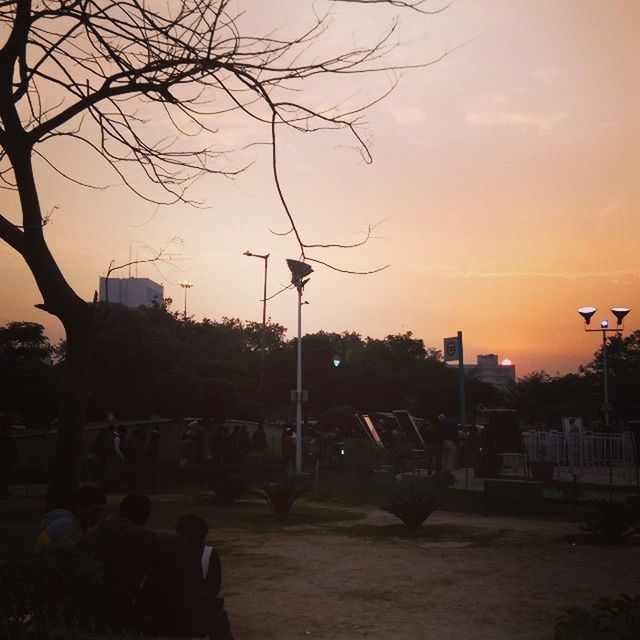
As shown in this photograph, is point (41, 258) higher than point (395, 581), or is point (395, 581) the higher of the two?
point (41, 258)

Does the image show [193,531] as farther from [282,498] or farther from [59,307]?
[282,498]

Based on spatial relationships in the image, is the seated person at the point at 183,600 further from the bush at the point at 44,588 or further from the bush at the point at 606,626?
the bush at the point at 606,626

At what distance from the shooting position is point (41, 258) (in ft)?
22.6

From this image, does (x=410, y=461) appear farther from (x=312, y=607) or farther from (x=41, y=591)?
(x=41, y=591)

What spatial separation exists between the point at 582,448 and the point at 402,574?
46.7ft

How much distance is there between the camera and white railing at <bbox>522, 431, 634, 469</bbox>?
23.3m

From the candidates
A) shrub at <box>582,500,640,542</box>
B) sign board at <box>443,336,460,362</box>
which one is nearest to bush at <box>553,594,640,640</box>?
shrub at <box>582,500,640,542</box>

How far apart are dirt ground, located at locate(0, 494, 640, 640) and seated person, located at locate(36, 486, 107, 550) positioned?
7.45 ft

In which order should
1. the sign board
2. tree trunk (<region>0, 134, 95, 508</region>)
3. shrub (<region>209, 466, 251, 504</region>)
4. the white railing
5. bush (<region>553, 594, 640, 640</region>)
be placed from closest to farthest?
bush (<region>553, 594, 640, 640</region>) → tree trunk (<region>0, 134, 95, 508</region>) → shrub (<region>209, 466, 251, 504</region>) → the white railing → the sign board

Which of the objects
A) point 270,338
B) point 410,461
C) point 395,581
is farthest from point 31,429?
point 270,338

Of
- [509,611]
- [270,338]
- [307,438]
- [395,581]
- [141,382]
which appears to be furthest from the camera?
[270,338]

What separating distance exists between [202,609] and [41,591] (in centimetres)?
185

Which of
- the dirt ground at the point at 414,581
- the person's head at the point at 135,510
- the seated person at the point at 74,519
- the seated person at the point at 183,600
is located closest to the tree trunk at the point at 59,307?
the seated person at the point at 74,519

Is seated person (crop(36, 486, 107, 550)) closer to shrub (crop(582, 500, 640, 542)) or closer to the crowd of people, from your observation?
the crowd of people
